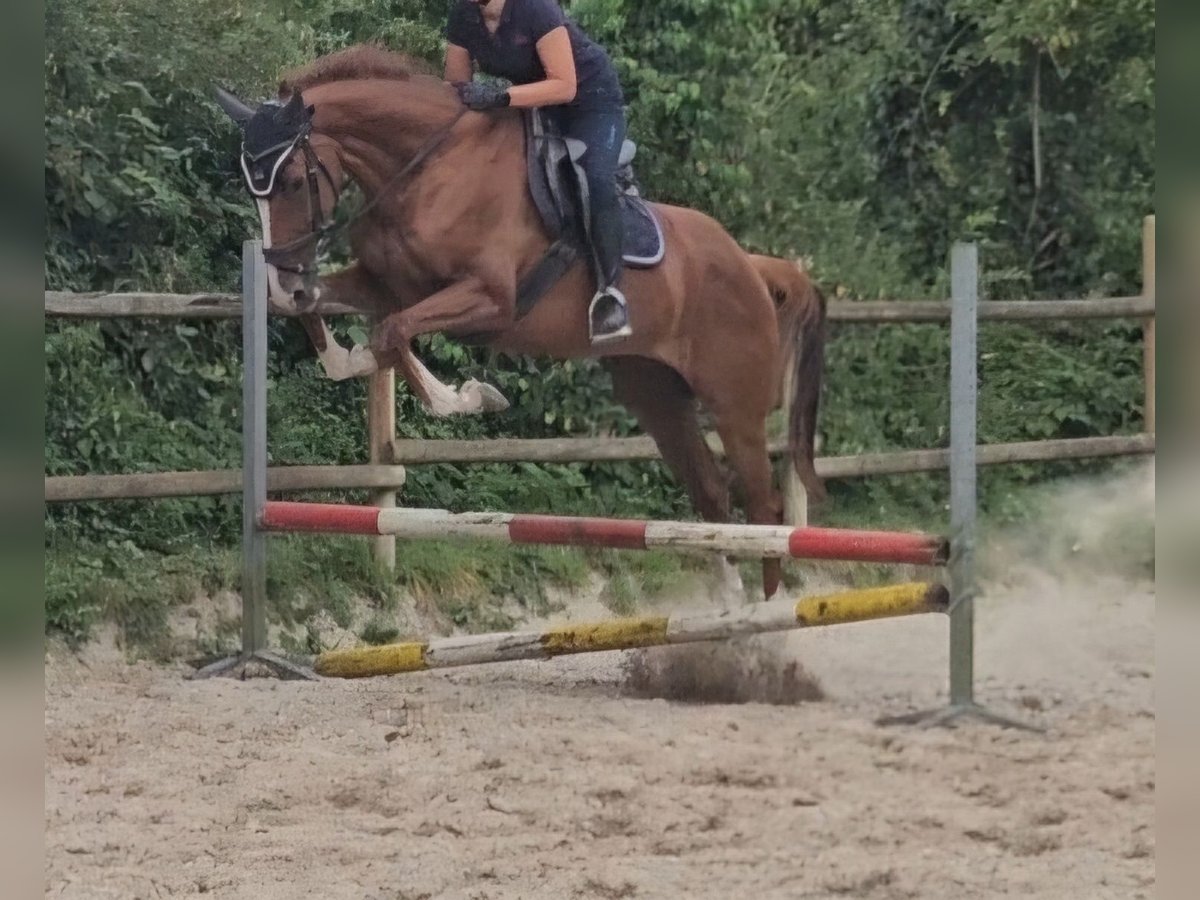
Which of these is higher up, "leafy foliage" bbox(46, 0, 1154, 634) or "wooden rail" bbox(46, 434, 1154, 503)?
"leafy foliage" bbox(46, 0, 1154, 634)

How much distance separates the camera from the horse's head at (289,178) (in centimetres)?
230

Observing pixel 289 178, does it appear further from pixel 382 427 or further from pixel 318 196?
pixel 382 427

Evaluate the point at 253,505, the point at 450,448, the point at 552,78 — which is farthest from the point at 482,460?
the point at 552,78

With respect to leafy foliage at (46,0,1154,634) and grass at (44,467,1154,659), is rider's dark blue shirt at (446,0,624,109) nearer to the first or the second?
leafy foliage at (46,0,1154,634)

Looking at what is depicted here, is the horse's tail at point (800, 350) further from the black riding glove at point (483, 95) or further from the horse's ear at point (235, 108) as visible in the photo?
the horse's ear at point (235, 108)

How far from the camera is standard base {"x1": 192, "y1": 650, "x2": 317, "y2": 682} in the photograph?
8.25 ft

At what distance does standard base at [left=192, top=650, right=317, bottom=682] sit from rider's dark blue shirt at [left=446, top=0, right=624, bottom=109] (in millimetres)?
979

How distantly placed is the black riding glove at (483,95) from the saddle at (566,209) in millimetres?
54

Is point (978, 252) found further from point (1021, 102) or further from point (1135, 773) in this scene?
point (1135, 773)

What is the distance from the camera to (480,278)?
2.38m

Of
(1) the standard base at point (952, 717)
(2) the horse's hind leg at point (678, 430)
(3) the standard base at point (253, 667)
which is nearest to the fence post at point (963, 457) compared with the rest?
(1) the standard base at point (952, 717)

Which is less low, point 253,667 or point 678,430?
point 678,430

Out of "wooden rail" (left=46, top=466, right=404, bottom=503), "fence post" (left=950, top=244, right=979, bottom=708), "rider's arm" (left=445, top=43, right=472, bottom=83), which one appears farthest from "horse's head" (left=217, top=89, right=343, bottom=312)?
"fence post" (left=950, top=244, right=979, bottom=708)

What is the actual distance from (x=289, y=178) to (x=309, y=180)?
0.03m
